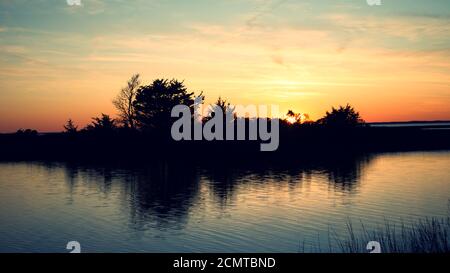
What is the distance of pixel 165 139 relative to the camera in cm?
Result: 6988

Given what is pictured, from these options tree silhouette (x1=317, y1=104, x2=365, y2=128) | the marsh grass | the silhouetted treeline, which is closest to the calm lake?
the marsh grass

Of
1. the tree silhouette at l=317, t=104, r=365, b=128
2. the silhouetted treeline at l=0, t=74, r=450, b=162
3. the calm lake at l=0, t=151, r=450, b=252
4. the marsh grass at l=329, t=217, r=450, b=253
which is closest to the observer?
the marsh grass at l=329, t=217, r=450, b=253

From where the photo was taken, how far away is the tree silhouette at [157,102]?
73.8 meters

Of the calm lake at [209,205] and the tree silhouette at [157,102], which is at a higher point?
the tree silhouette at [157,102]

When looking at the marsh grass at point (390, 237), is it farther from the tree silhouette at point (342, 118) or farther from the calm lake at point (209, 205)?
the tree silhouette at point (342, 118)

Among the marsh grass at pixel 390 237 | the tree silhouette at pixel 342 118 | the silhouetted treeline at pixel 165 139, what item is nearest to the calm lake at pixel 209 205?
the marsh grass at pixel 390 237

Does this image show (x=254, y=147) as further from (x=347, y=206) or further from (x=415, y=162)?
(x=347, y=206)

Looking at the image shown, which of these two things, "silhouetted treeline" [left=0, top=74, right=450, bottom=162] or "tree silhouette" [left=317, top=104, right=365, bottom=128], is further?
"tree silhouette" [left=317, top=104, right=365, bottom=128]

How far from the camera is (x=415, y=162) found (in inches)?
2232

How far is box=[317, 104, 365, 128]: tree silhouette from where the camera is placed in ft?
272

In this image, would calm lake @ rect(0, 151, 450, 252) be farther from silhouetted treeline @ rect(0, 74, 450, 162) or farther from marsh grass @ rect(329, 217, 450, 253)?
silhouetted treeline @ rect(0, 74, 450, 162)

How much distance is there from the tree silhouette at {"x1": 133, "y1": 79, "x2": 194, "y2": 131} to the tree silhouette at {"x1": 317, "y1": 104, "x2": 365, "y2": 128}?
22.1 metres
